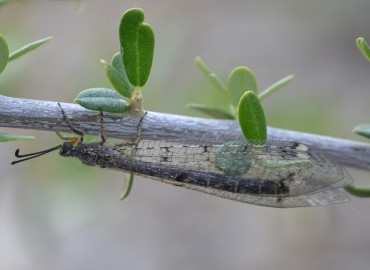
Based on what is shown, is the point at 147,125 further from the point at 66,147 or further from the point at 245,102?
the point at 66,147

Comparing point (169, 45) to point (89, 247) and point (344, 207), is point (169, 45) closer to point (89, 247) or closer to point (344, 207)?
point (89, 247)

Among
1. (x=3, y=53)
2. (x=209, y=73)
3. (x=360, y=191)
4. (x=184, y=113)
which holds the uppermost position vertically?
(x=3, y=53)

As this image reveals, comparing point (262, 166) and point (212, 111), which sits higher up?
point (212, 111)

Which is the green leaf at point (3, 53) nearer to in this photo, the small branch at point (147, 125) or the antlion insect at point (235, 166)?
the small branch at point (147, 125)

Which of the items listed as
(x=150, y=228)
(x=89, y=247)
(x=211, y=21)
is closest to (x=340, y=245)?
(x=150, y=228)

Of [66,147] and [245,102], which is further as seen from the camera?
[66,147]

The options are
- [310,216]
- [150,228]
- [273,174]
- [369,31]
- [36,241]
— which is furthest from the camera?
[369,31]

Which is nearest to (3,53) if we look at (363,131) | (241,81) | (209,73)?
(209,73)
